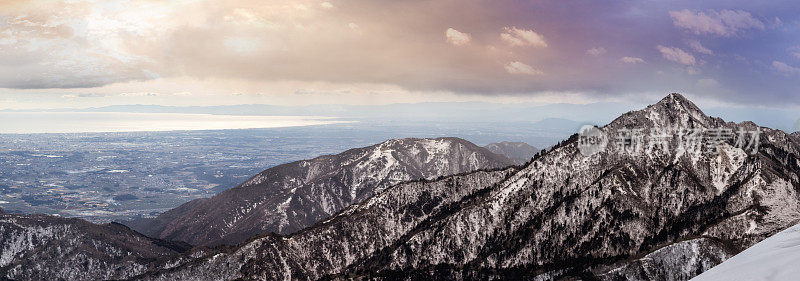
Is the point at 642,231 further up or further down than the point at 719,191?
further down

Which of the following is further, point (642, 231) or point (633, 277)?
point (642, 231)

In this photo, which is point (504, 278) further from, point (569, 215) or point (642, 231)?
point (642, 231)

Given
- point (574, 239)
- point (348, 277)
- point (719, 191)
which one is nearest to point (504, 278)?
point (574, 239)

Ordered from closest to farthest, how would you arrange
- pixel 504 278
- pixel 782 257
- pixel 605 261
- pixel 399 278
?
pixel 782 257, pixel 605 261, pixel 504 278, pixel 399 278

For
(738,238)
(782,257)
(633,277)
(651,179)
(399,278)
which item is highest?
(782,257)

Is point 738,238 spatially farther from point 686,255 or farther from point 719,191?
point 719,191

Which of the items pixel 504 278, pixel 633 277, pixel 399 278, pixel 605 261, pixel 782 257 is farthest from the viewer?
pixel 399 278
